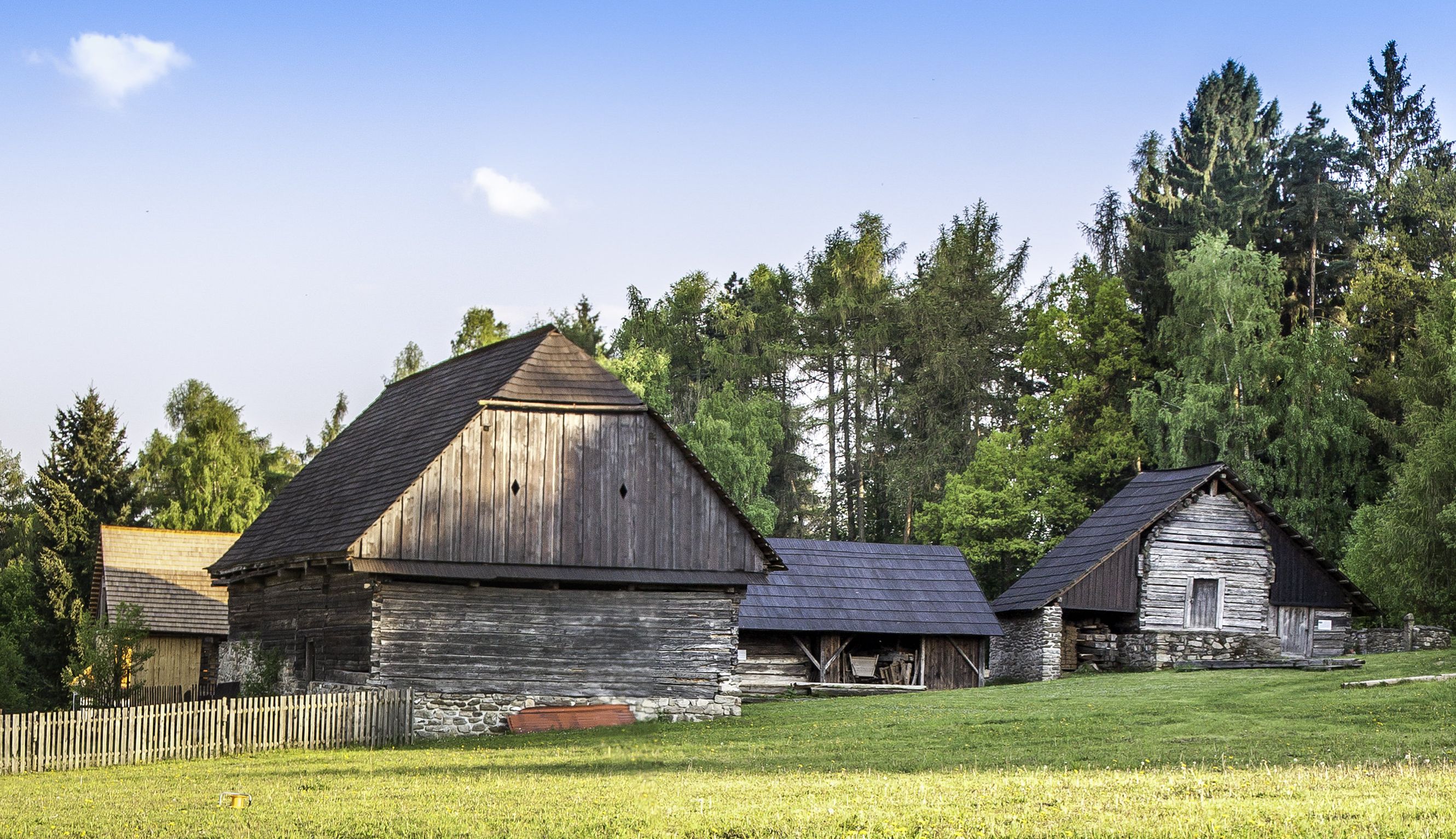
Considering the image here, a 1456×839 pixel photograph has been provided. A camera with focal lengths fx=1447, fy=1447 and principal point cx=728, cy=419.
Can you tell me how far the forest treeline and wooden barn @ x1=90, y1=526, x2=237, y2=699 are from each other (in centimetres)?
187

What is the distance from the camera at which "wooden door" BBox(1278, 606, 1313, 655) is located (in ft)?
129

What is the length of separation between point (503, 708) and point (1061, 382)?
122 feet

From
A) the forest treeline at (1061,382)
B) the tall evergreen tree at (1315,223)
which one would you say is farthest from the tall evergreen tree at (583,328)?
the tall evergreen tree at (1315,223)

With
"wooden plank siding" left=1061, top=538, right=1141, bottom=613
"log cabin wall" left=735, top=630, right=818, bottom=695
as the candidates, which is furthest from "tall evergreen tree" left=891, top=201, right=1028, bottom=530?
"log cabin wall" left=735, top=630, right=818, bottom=695

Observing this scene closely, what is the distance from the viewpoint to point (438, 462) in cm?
2620

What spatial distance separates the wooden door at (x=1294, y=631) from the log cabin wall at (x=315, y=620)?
83.7ft

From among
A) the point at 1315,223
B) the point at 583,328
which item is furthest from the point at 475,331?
the point at 1315,223

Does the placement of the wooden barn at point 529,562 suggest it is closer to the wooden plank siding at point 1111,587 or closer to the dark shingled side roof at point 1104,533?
the wooden plank siding at point 1111,587

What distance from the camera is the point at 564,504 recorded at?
1060 inches

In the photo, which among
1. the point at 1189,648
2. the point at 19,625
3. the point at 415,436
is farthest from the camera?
the point at 19,625

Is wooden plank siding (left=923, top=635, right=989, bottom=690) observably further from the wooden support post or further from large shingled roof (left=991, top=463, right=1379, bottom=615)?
large shingled roof (left=991, top=463, right=1379, bottom=615)

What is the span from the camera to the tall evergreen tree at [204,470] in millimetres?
58000

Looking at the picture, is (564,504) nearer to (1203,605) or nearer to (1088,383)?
(1203,605)

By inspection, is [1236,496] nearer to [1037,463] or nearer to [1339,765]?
[1037,463]
